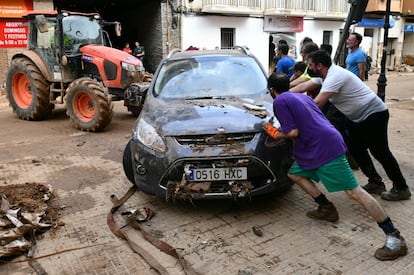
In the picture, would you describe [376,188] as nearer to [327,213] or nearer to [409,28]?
[327,213]

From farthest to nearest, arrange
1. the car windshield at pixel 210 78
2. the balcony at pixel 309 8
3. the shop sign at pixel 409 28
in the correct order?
the shop sign at pixel 409 28, the balcony at pixel 309 8, the car windshield at pixel 210 78

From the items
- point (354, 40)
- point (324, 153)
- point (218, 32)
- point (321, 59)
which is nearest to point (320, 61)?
point (321, 59)

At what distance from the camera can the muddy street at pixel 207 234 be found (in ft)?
10.5

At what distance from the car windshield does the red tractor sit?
2.57 m

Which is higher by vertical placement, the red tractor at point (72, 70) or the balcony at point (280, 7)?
the balcony at point (280, 7)

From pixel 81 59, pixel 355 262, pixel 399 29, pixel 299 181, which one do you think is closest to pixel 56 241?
pixel 299 181

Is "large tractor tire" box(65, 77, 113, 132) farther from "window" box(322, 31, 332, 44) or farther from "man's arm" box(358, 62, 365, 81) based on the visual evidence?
"window" box(322, 31, 332, 44)

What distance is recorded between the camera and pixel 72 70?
907 centimetres

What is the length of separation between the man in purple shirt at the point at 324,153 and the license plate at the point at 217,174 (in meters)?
0.53

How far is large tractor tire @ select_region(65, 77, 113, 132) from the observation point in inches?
304

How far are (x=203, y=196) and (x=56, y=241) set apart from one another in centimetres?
143

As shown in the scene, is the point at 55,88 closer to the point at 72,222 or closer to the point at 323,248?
the point at 72,222

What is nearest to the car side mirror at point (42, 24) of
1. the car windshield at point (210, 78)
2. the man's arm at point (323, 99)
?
the car windshield at point (210, 78)

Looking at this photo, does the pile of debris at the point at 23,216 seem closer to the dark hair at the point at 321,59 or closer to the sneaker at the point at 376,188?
the dark hair at the point at 321,59
